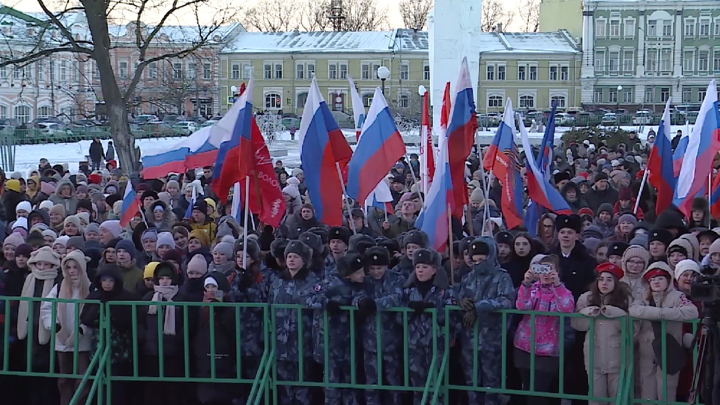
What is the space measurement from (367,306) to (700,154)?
4.96 metres

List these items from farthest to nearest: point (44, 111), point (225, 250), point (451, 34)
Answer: point (44, 111) < point (451, 34) < point (225, 250)

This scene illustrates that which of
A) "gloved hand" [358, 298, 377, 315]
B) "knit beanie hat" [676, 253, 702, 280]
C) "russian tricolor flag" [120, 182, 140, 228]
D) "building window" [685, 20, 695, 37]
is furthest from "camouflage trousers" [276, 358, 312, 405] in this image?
"building window" [685, 20, 695, 37]

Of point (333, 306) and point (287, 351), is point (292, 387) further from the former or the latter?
point (333, 306)

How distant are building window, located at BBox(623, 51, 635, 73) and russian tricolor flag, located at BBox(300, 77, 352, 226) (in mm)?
69322

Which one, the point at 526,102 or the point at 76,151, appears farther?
the point at 526,102

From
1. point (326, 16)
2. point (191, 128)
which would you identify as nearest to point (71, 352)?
point (191, 128)

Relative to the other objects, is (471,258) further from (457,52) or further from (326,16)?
(326,16)

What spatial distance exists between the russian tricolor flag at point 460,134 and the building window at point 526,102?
6766cm

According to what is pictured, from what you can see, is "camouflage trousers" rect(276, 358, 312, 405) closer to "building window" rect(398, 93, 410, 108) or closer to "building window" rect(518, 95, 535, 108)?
"building window" rect(398, 93, 410, 108)

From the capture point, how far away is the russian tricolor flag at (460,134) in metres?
8.16

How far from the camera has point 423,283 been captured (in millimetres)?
6629

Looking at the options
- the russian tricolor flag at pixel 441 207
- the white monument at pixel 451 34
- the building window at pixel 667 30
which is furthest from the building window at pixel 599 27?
the russian tricolor flag at pixel 441 207

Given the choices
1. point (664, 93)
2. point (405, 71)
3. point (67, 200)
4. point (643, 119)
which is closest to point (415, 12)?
point (405, 71)

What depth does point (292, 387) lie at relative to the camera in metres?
7.00
